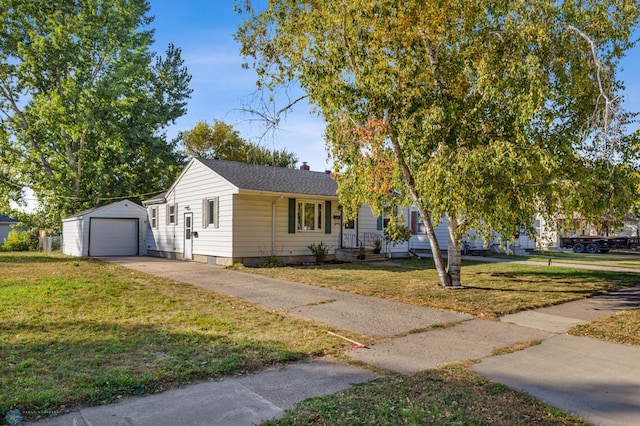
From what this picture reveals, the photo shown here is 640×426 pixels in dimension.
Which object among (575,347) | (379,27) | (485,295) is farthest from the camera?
(485,295)

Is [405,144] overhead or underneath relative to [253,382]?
overhead

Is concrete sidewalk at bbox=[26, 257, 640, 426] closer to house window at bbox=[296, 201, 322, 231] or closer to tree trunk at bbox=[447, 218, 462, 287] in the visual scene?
tree trunk at bbox=[447, 218, 462, 287]

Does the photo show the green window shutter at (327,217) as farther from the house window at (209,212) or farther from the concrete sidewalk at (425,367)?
the concrete sidewalk at (425,367)

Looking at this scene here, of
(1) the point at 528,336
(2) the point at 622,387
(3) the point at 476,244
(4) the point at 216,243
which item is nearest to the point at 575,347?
(1) the point at 528,336

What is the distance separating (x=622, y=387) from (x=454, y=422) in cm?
211

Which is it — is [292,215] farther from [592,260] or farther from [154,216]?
[592,260]

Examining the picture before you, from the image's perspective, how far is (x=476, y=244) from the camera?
24859 millimetres

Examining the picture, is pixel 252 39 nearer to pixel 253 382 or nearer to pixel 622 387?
pixel 253 382

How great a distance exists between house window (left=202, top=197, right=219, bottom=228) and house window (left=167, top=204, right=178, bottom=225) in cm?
290

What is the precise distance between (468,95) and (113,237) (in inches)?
771

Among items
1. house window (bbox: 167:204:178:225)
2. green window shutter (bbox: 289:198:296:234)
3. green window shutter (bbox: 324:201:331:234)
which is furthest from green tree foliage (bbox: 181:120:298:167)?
green window shutter (bbox: 289:198:296:234)

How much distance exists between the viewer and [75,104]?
83.3ft

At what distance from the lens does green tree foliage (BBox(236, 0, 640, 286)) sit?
24.6 ft

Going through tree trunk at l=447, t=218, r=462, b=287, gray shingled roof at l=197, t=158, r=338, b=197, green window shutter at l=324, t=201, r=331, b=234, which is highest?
gray shingled roof at l=197, t=158, r=338, b=197
